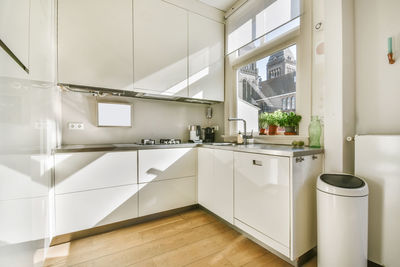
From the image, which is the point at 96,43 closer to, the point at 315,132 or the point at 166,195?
the point at 166,195

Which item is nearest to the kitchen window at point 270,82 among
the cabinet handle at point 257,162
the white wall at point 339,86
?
the white wall at point 339,86

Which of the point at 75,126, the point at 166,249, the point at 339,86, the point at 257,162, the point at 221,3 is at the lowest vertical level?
the point at 166,249

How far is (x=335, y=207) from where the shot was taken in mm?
1130

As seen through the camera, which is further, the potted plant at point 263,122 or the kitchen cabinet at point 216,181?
the potted plant at point 263,122

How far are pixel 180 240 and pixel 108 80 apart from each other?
5.71 feet

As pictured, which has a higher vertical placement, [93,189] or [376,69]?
[376,69]

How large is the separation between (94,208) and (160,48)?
6.14ft

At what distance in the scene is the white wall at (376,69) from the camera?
1263 mm

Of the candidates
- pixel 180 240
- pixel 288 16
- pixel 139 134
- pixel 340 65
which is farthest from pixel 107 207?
pixel 288 16

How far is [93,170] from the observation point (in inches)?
66.4

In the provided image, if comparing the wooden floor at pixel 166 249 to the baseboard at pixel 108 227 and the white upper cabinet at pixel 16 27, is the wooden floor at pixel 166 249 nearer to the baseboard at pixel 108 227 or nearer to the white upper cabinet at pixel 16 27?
the baseboard at pixel 108 227

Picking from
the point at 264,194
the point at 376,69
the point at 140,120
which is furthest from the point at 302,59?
the point at 140,120

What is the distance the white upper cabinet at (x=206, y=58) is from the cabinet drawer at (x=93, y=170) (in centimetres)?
119

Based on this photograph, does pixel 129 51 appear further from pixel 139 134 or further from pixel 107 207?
pixel 107 207
